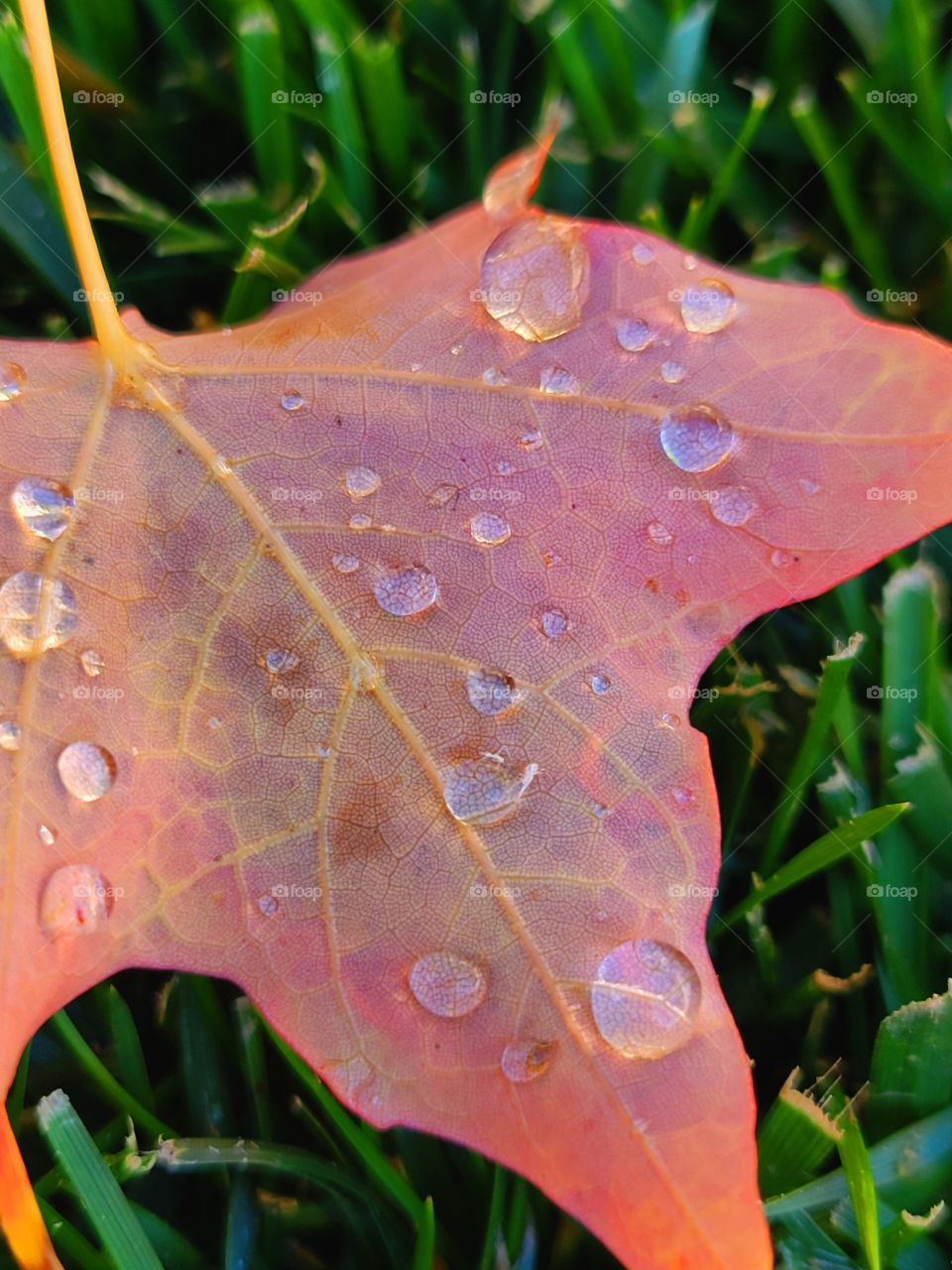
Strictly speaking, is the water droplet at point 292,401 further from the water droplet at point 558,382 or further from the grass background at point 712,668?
the grass background at point 712,668

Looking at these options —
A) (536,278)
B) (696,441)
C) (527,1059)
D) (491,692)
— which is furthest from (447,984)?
(536,278)

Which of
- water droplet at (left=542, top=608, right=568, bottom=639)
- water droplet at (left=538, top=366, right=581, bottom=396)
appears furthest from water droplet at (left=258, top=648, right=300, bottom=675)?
water droplet at (left=538, top=366, right=581, bottom=396)

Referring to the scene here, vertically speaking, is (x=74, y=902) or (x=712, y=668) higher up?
(x=74, y=902)

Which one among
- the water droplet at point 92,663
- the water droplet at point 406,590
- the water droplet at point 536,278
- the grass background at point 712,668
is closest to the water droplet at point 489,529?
the water droplet at point 406,590

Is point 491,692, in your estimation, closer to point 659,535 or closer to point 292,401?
point 659,535

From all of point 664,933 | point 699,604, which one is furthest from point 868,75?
point 664,933

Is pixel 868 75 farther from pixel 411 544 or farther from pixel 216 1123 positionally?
pixel 216 1123

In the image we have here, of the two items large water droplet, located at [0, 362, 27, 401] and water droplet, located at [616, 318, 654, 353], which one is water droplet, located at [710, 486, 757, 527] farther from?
large water droplet, located at [0, 362, 27, 401]
